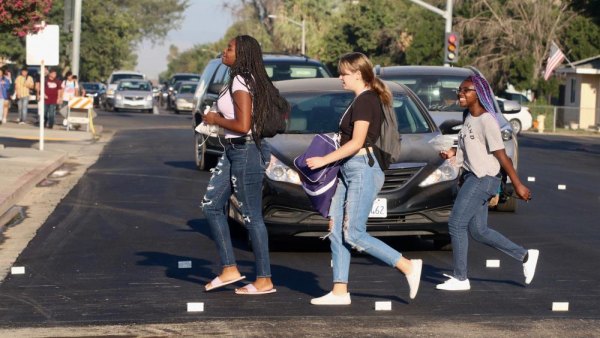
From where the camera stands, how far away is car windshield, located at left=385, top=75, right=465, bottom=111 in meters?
16.5

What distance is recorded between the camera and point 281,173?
434 inches

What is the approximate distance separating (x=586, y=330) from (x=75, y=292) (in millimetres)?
3721

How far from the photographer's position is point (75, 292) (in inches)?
363

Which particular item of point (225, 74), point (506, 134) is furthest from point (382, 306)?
point (225, 74)

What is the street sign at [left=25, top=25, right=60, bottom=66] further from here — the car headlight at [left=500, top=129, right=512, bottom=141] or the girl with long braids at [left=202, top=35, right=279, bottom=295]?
the girl with long braids at [left=202, top=35, right=279, bottom=295]

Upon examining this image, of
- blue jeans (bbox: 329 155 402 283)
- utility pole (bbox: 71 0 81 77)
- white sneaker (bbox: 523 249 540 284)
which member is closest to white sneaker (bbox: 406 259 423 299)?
blue jeans (bbox: 329 155 402 283)

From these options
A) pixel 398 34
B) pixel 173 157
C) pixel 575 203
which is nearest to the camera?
pixel 575 203

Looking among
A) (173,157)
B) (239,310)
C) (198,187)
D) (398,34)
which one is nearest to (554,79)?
(398,34)

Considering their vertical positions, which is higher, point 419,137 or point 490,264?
point 419,137

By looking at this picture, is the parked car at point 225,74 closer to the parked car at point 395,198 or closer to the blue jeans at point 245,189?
the parked car at point 395,198

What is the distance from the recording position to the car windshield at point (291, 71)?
20.9m

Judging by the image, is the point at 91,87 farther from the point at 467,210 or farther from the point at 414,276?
the point at 414,276

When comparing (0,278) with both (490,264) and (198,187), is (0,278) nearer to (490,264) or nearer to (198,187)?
(490,264)

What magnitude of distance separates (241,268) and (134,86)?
147 feet
